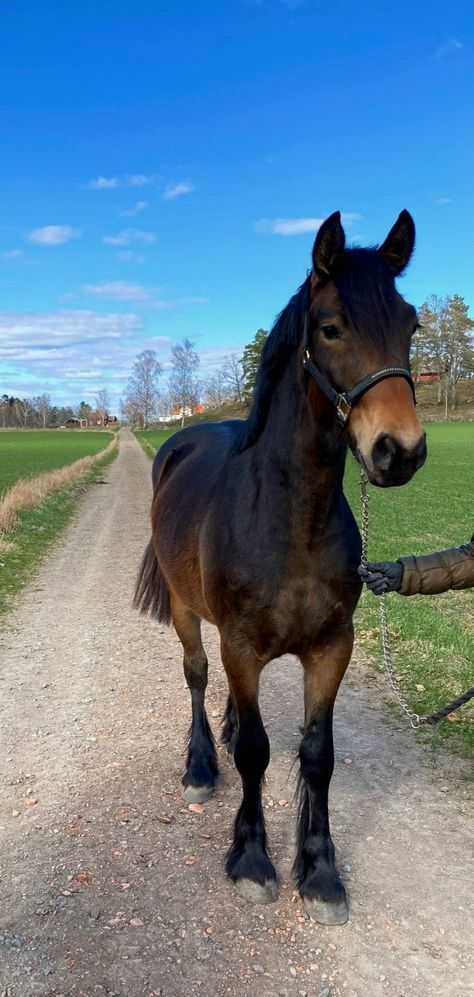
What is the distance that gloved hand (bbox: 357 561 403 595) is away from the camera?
2.96 m

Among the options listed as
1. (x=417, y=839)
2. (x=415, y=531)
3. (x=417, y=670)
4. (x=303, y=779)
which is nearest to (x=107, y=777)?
(x=303, y=779)

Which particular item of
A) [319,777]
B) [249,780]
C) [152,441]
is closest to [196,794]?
[249,780]

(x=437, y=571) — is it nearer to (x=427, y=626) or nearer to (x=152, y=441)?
(x=427, y=626)

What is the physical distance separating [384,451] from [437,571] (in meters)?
1.44

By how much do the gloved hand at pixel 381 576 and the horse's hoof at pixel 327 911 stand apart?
4.59 feet

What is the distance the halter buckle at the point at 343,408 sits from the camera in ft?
7.47

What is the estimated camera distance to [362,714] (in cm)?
489

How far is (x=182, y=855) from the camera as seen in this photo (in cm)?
322

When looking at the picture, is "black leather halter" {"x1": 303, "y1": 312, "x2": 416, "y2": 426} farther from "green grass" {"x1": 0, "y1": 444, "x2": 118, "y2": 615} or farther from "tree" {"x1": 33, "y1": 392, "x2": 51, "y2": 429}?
"tree" {"x1": 33, "y1": 392, "x2": 51, "y2": 429}

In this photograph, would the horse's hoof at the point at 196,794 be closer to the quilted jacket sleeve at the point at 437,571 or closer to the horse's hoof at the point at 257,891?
the horse's hoof at the point at 257,891

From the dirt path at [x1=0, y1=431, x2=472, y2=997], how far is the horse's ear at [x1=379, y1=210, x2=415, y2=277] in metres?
2.77

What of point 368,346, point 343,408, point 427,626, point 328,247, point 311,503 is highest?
point 328,247

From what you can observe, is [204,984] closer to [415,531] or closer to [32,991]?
[32,991]

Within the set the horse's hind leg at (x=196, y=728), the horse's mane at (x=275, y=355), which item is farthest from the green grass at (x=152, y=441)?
the horse's mane at (x=275, y=355)
